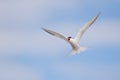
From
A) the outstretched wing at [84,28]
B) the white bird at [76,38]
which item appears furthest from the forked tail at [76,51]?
the outstretched wing at [84,28]

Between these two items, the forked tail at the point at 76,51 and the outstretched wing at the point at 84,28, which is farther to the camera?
the outstretched wing at the point at 84,28

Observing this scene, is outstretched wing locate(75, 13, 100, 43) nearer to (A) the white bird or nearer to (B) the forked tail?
(A) the white bird

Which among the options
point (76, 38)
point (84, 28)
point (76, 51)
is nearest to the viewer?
point (76, 51)

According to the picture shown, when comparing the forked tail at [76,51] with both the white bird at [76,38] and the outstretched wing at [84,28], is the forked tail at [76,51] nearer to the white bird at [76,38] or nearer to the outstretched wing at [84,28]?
the white bird at [76,38]

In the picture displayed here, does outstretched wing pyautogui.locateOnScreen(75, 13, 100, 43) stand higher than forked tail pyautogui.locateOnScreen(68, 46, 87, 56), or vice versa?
outstretched wing pyautogui.locateOnScreen(75, 13, 100, 43)

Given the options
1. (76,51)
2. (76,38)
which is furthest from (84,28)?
(76,51)

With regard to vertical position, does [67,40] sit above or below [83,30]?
below

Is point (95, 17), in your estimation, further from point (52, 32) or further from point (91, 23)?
point (52, 32)

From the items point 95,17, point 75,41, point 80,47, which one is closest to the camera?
point 80,47

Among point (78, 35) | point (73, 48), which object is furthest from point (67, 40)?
point (78, 35)

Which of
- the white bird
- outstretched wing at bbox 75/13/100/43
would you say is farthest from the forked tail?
outstretched wing at bbox 75/13/100/43

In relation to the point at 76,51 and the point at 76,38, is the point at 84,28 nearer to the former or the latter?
the point at 76,38

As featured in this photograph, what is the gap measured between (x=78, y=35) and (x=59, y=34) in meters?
2.39

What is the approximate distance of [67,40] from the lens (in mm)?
19516
